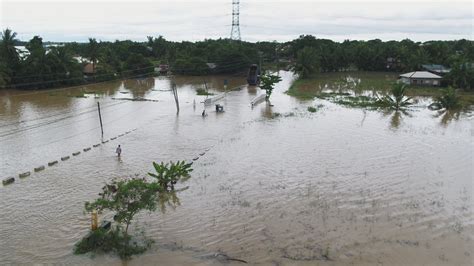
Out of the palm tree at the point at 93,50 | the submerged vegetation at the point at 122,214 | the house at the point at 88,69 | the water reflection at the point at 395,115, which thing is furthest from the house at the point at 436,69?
the submerged vegetation at the point at 122,214

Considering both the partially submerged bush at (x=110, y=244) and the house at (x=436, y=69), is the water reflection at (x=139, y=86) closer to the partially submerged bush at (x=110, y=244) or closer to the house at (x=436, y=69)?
the partially submerged bush at (x=110, y=244)

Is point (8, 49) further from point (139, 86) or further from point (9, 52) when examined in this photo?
point (139, 86)

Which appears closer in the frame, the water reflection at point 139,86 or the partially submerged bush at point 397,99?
the partially submerged bush at point 397,99

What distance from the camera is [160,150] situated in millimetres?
23000

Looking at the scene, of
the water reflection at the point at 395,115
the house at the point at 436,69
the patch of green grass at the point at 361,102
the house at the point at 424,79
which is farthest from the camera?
the house at the point at 436,69

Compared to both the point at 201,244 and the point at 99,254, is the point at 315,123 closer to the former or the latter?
the point at 201,244

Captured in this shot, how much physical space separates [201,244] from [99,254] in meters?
2.93

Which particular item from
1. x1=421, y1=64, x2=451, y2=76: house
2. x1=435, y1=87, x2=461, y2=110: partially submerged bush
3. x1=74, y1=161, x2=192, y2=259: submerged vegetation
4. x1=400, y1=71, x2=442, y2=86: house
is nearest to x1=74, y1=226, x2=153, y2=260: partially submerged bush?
x1=74, y1=161, x2=192, y2=259: submerged vegetation

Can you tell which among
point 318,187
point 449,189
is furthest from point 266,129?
point 449,189

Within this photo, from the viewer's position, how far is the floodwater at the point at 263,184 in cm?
1222

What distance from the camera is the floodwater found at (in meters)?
12.2

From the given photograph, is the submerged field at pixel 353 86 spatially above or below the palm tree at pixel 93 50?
→ below

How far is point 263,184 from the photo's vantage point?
17.6 m

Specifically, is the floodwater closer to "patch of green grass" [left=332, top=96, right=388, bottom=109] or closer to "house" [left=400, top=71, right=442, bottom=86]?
"patch of green grass" [left=332, top=96, right=388, bottom=109]
